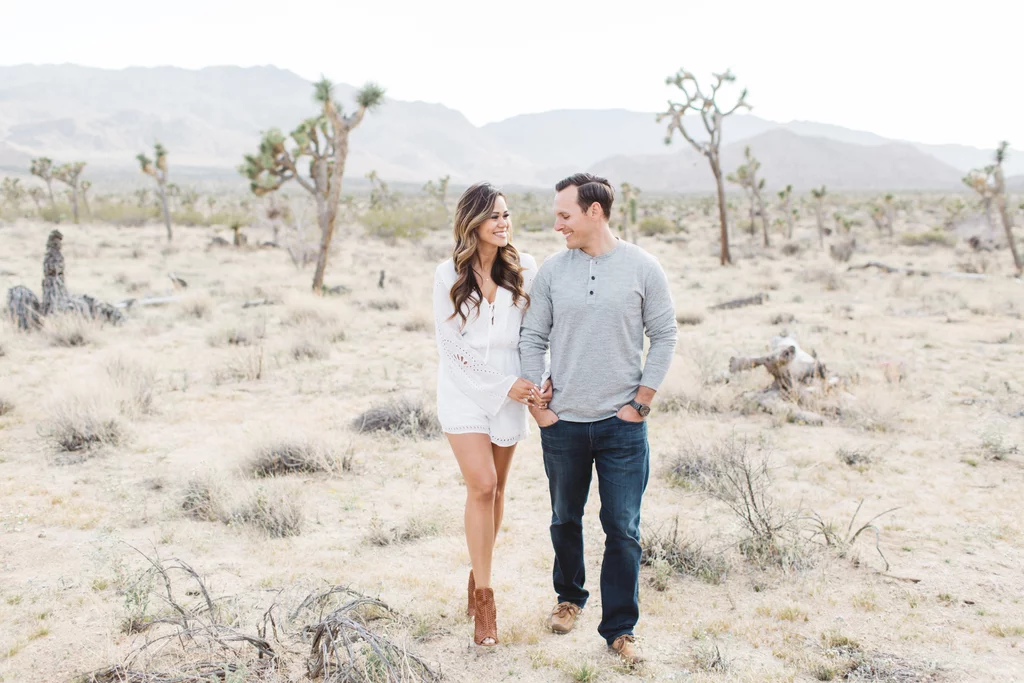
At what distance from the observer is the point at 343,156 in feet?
49.8

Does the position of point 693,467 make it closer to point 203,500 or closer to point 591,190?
point 591,190

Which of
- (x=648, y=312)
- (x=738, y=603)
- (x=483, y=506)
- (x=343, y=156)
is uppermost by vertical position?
(x=343, y=156)

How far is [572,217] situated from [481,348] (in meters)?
0.73

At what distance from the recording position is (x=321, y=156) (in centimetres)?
1780

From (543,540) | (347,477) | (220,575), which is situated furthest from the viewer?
(347,477)

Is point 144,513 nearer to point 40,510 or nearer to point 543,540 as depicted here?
point 40,510

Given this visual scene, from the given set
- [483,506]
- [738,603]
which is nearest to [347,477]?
[483,506]

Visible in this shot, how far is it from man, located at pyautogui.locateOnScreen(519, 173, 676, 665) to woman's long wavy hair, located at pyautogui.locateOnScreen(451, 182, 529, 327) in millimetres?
131

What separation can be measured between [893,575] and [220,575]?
3.92 metres

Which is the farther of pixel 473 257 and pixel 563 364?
pixel 473 257

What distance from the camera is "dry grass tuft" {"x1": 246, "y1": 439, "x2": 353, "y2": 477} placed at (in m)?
6.04

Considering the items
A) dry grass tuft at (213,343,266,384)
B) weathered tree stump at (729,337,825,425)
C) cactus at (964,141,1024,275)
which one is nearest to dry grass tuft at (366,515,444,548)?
weathered tree stump at (729,337,825,425)

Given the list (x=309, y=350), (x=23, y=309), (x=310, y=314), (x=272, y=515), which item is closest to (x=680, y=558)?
(x=272, y=515)

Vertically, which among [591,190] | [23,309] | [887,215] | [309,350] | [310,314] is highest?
[887,215]
